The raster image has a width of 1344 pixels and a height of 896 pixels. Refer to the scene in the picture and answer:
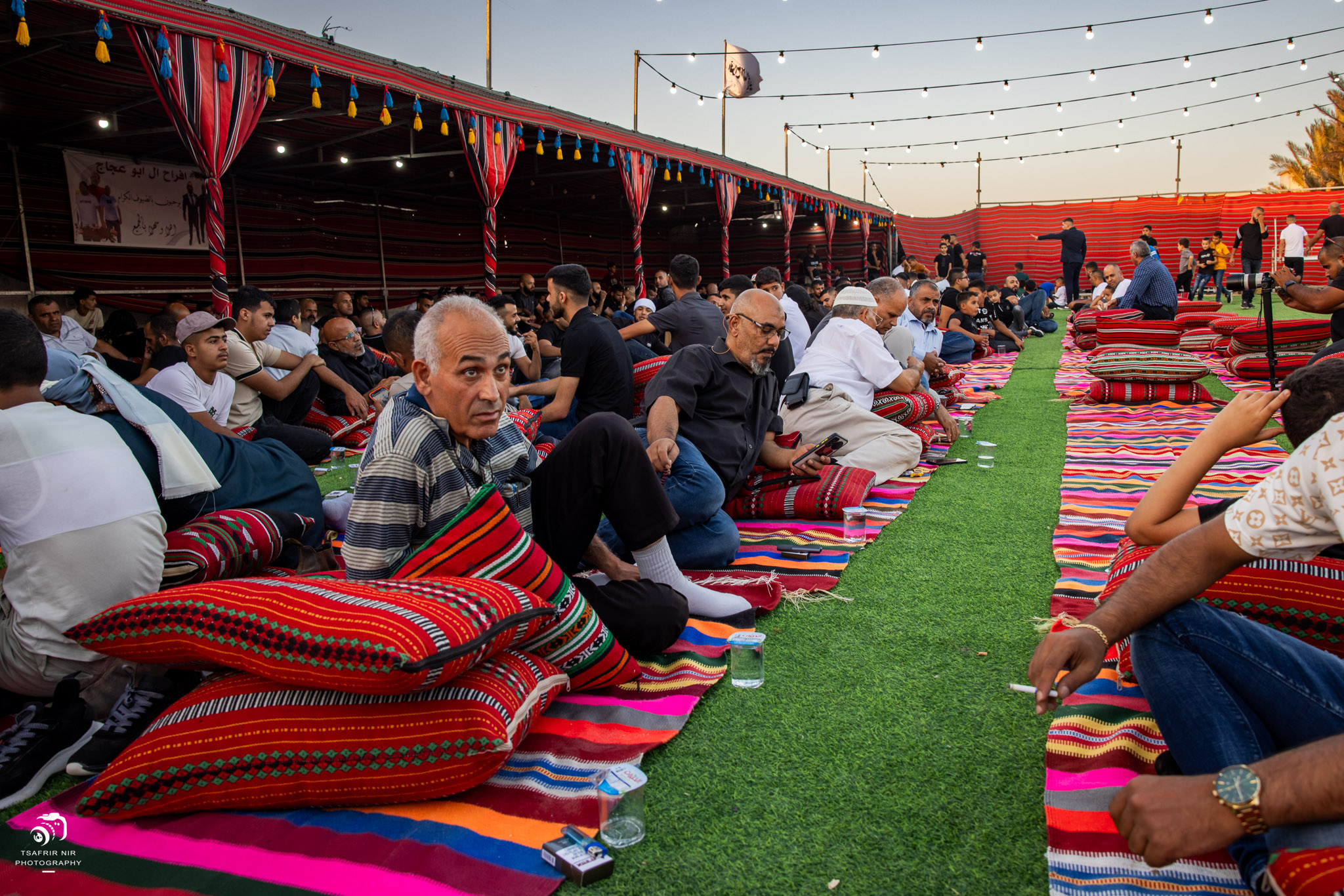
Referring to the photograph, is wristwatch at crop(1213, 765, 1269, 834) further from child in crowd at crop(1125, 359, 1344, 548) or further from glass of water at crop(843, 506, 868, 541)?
glass of water at crop(843, 506, 868, 541)

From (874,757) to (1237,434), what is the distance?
1222mm

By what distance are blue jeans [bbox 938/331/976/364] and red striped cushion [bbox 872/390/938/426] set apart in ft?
16.6

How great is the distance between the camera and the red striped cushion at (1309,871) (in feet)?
3.72

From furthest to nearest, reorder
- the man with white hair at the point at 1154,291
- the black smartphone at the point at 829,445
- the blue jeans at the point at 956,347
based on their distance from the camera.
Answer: the blue jeans at the point at 956,347
the man with white hair at the point at 1154,291
the black smartphone at the point at 829,445

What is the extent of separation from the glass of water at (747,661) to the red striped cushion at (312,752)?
0.83m

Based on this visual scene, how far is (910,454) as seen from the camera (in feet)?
16.8

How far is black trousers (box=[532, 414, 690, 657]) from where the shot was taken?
2.49 m

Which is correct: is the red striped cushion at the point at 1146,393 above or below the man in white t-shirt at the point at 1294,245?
below

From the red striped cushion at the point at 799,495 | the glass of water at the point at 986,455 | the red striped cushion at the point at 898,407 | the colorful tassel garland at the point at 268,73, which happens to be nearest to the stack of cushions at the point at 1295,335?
the glass of water at the point at 986,455

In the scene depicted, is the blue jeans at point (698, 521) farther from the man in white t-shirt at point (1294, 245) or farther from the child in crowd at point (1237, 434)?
the man in white t-shirt at point (1294, 245)

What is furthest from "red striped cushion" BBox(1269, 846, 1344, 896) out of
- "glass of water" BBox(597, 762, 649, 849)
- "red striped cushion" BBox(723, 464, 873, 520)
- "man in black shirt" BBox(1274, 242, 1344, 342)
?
"man in black shirt" BBox(1274, 242, 1344, 342)

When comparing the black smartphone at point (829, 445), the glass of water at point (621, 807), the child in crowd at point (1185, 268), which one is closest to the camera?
the glass of water at point (621, 807)

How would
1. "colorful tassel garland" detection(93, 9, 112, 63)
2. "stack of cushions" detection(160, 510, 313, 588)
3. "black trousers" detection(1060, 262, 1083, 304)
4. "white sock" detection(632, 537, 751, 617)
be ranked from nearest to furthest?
"stack of cushions" detection(160, 510, 313, 588) → "white sock" detection(632, 537, 751, 617) → "colorful tassel garland" detection(93, 9, 112, 63) → "black trousers" detection(1060, 262, 1083, 304)

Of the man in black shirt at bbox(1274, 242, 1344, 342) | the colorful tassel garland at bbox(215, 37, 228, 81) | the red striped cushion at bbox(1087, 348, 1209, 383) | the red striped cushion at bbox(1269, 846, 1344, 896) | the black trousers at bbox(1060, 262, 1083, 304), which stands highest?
the colorful tassel garland at bbox(215, 37, 228, 81)
